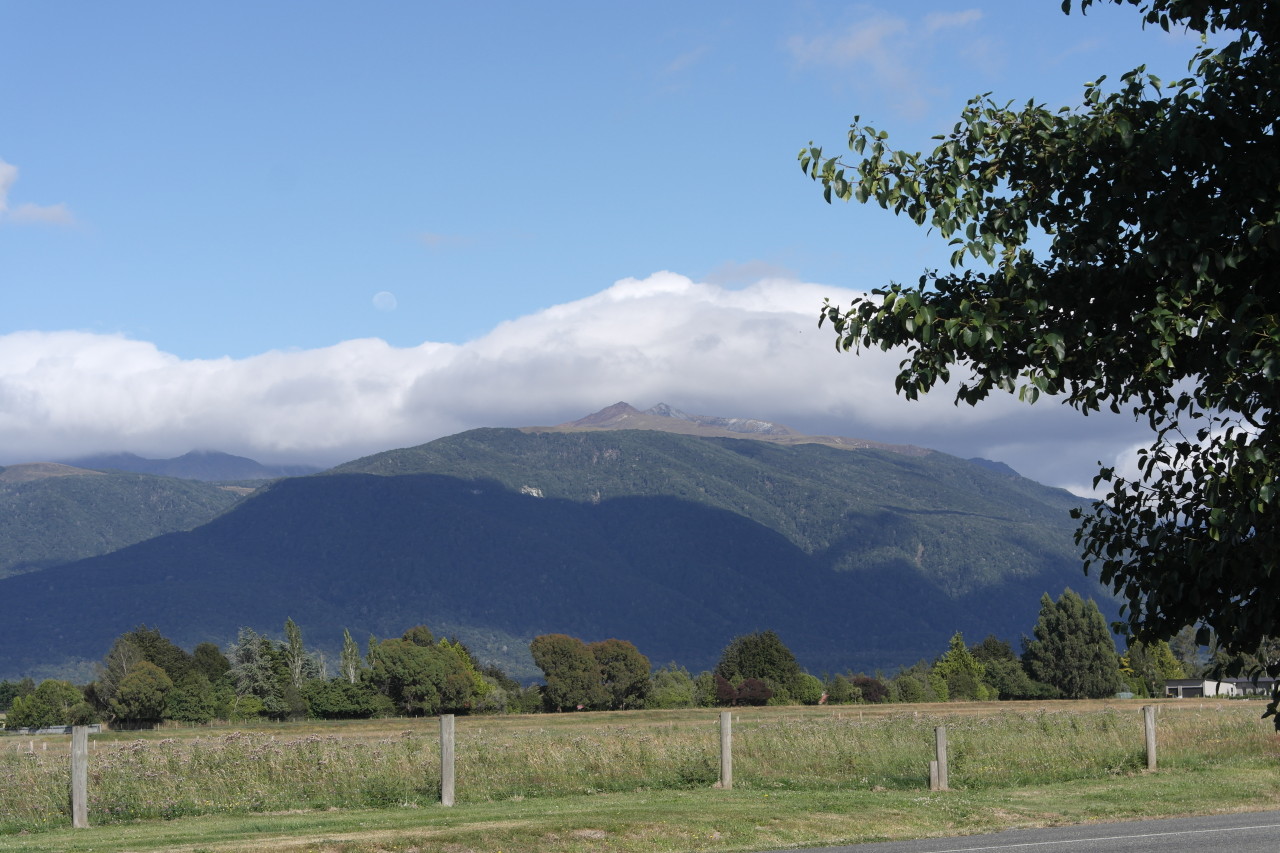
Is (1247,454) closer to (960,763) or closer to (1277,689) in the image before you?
(1277,689)

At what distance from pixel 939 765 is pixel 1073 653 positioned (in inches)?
4608

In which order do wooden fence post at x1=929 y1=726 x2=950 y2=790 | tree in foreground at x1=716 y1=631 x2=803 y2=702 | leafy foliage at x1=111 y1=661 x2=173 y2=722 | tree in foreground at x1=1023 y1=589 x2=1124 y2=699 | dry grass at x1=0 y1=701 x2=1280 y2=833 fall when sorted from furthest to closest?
tree in foreground at x1=716 y1=631 x2=803 y2=702 < tree in foreground at x1=1023 y1=589 x2=1124 y2=699 < leafy foliage at x1=111 y1=661 x2=173 y2=722 < wooden fence post at x1=929 y1=726 x2=950 y2=790 < dry grass at x1=0 y1=701 x2=1280 y2=833

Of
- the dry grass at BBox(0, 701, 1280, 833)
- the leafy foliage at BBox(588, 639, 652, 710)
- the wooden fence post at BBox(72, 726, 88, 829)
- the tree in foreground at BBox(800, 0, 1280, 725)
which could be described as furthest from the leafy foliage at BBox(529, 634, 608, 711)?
the tree in foreground at BBox(800, 0, 1280, 725)

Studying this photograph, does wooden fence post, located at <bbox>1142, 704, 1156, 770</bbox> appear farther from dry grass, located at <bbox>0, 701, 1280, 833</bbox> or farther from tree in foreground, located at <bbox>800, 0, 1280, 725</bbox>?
tree in foreground, located at <bbox>800, 0, 1280, 725</bbox>

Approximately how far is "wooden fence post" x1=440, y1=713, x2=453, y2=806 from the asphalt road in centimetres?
902

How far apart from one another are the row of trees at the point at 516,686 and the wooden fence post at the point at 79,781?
10216 cm

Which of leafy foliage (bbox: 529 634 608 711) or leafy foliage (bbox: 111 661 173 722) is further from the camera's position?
leafy foliage (bbox: 529 634 608 711)

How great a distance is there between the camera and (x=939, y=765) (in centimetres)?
2686

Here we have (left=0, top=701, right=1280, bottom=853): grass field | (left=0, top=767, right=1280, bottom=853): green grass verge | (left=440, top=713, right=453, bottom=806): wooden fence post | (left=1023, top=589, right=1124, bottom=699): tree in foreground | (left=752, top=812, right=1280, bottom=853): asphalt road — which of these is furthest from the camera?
(left=1023, top=589, right=1124, bottom=699): tree in foreground

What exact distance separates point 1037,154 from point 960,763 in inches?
959

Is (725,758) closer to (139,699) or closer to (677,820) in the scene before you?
(677,820)

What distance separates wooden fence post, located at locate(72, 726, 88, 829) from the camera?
2317 cm

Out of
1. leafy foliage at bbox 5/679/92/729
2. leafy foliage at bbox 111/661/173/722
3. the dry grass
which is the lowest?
leafy foliage at bbox 5/679/92/729

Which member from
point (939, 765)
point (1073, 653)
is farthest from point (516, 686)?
point (939, 765)
